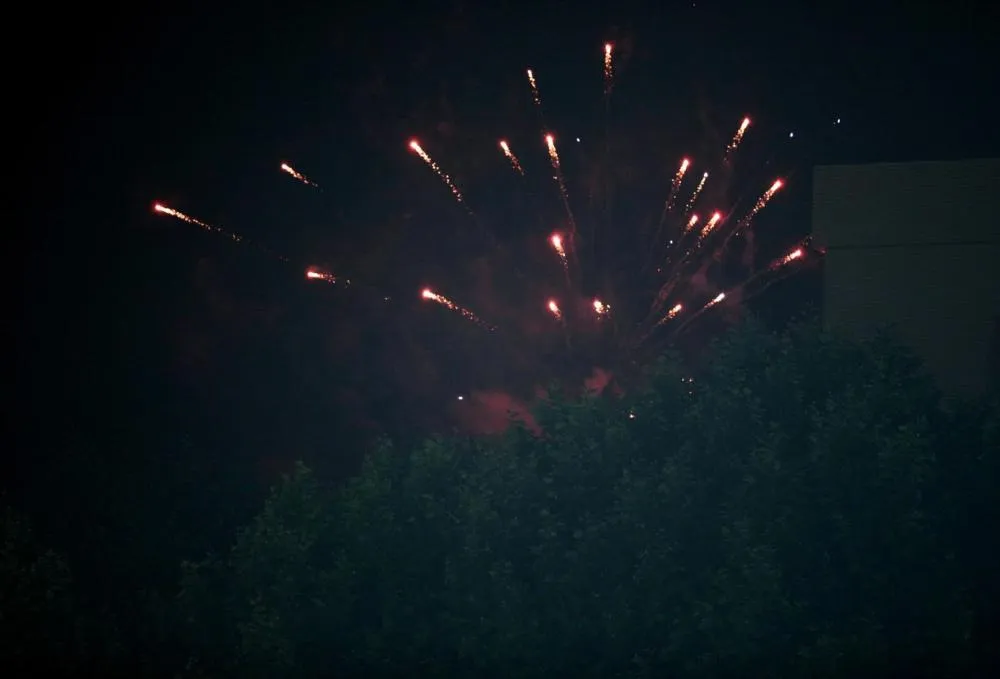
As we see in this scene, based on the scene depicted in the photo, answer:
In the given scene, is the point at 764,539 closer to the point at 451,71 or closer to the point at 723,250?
the point at 723,250

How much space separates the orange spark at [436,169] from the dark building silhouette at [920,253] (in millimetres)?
4935

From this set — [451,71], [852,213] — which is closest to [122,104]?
[451,71]

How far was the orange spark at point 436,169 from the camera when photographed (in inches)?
619

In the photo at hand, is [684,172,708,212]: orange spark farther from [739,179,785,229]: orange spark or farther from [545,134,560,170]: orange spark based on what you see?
[545,134,560,170]: orange spark

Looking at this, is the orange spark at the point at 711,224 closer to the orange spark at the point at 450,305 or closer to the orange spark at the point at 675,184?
the orange spark at the point at 675,184

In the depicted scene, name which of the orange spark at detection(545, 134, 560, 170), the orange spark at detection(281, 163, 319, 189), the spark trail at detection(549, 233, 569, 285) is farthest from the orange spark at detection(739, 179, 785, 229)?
the orange spark at detection(281, 163, 319, 189)

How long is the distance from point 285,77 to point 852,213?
810cm

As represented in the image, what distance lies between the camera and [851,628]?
29.1 feet

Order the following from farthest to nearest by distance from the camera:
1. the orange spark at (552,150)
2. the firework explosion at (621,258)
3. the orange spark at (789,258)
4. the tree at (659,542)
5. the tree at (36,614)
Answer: the orange spark at (552,150), the firework explosion at (621,258), the orange spark at (789,258), the tree at (36,614), the tree at (659,542)

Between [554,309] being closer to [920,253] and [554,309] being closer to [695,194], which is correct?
[695,194]

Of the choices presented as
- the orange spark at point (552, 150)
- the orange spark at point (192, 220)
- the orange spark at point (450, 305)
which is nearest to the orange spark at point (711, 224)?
the orange spark at point (552, 150)

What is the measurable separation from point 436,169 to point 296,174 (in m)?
1.95

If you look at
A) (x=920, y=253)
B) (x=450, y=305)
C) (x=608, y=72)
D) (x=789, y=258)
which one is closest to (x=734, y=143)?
(x=789, y=258)

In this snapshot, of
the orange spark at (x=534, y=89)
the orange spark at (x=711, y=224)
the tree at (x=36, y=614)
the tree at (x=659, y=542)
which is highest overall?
the orange spark at (x=534, y=89)
